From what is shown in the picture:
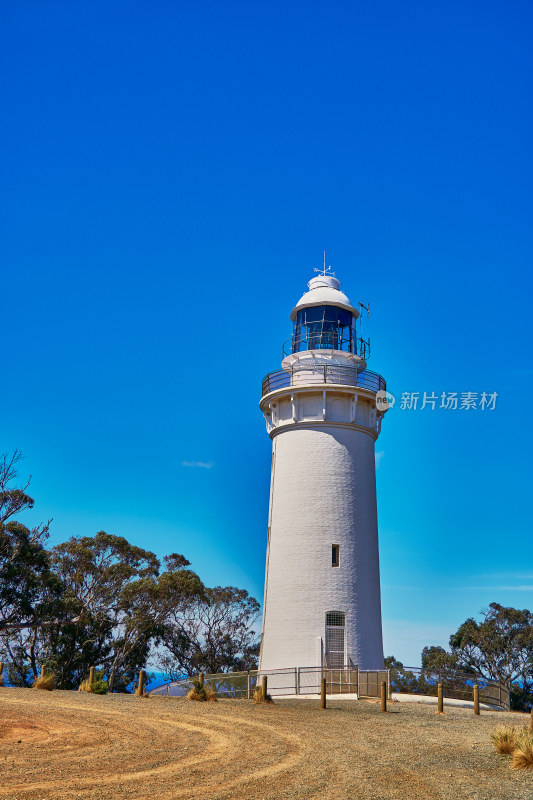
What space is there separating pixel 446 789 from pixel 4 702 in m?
12.6

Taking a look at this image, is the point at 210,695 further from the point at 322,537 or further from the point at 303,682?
the point at 322,537

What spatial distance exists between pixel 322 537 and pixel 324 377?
622cm

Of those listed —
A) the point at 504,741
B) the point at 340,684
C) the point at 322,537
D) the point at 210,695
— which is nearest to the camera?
the point at 504,741

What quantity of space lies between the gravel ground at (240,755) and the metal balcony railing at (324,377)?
1349cm

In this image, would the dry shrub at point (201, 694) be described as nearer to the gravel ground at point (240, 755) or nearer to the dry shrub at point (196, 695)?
the dry shrub at point (196, 695)

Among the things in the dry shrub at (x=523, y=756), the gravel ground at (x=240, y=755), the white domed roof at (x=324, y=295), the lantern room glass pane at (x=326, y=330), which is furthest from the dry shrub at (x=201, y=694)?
the white domed roof at (x=324, y=295)

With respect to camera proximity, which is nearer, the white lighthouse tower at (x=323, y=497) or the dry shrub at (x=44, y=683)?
the dry shrub at (x=44, y=683)

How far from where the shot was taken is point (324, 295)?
31.3 m

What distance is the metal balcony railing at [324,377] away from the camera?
2992 cm

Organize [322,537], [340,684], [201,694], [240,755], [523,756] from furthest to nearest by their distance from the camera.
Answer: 1. [322,537]
2. [340,684]
3. [201,694]
4. [240,755]
5. [523,756]

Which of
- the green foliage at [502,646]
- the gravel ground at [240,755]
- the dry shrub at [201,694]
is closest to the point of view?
the gravel ground at [240,755]

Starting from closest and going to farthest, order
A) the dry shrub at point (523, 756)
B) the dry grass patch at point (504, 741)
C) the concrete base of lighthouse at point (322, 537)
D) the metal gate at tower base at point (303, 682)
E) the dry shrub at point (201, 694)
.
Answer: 1. the dry shrub at point (523, 756)
2. the dry grass patch at point (504, 741)
3. the dry shrub at point (201, 694)
4. the metal gate at tower base at point (303, 682)
5. the concrete base of lighthouse at point (322, 537)

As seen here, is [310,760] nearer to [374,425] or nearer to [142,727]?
[142,727]

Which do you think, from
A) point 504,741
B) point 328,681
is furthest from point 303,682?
point 504,741
